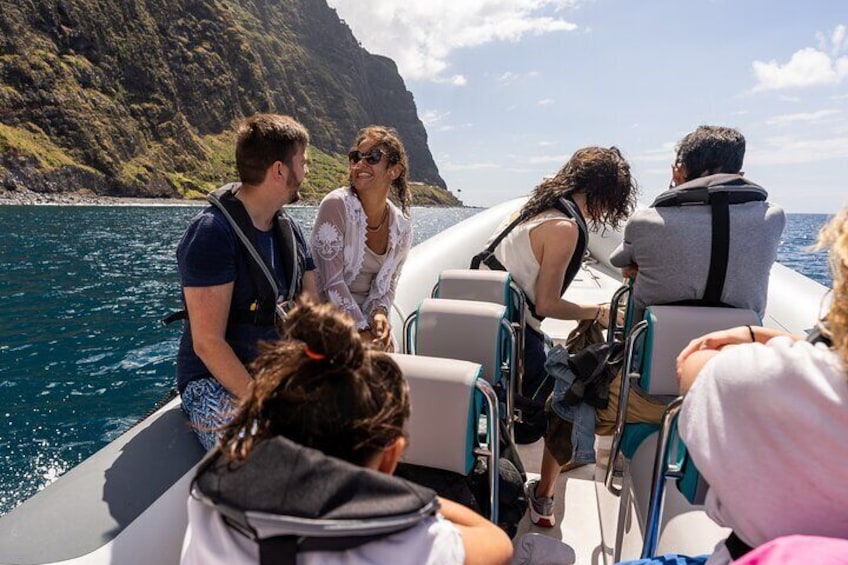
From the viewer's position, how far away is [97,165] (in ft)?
155

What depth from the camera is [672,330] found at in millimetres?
1755

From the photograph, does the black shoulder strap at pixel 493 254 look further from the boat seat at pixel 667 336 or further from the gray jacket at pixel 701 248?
the boat seat at pixel 667 336

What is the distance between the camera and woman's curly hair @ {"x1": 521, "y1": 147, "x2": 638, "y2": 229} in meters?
2.50

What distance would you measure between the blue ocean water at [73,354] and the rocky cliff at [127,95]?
36078 mm

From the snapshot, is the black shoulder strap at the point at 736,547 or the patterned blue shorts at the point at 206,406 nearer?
the black shoulder strap at the point at 736,547

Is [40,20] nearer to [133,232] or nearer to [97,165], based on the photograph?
[97,165]

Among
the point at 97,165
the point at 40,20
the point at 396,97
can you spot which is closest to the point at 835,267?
the point at 97,165

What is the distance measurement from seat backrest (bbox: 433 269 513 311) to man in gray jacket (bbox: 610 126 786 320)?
2.33 ft

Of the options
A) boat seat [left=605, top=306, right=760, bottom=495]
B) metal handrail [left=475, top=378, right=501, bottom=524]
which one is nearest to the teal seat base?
boat seat [left=605, top=306, right=760, bottom=495]

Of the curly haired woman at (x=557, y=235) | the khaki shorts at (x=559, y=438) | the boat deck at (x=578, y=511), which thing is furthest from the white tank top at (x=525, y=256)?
the boat deck at (x=578, y=511)

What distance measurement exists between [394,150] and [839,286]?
226cm

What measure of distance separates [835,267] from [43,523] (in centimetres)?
169

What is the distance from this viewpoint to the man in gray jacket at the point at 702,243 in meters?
1.88

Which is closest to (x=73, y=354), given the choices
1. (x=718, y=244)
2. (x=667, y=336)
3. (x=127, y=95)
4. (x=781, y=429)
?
(x=667, y=336)
